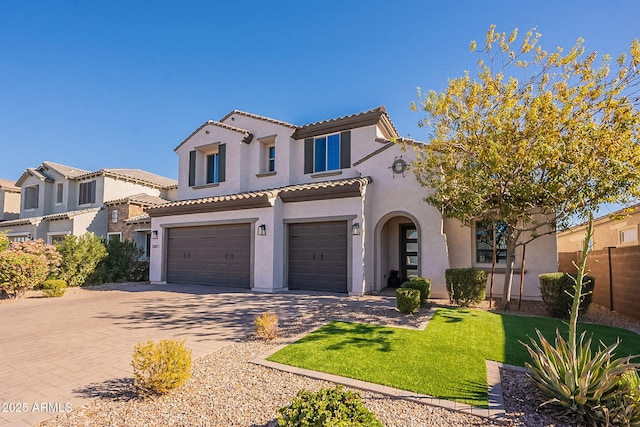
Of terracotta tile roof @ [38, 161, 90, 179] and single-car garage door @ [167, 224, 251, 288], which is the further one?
terracotta tile roof @ [38, 161, 90, 179]

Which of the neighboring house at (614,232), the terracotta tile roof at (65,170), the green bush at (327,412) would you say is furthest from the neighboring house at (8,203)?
the neighboring house at (614,232)

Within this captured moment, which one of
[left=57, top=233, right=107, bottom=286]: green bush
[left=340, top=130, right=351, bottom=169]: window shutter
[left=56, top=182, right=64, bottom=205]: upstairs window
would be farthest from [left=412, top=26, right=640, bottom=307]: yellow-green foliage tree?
[left=56, top=182, right=64, bottom=205]: upstairs window

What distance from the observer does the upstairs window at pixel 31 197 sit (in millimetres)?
29441

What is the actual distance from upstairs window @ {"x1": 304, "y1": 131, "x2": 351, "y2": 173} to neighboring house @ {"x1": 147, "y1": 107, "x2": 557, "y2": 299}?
0.16ft

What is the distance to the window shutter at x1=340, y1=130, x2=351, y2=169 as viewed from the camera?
15.0 m

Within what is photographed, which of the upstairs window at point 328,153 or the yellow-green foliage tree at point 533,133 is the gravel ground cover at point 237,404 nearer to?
the yellow-green foliage tree at point 533,133

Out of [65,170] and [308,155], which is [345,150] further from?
[65,170]

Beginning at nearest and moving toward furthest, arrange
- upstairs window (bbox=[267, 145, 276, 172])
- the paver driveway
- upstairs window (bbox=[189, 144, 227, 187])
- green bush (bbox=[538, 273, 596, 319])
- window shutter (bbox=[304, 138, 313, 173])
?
the paver driveway → green bush (bbox=[538, 273, 596, 319]) → window shutter (bbox=[304, 138, 313, 173]) → upstairs window (bbox=[267, 145, 276, 172]) → upstairs window (bbox=[189, 144, 227, 187])

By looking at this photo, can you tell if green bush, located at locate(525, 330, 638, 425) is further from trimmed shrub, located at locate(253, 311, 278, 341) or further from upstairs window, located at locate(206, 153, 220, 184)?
upstairs window, located at locate(206, 153, 220, 184)

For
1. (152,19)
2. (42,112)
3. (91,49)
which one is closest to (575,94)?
(152,19)

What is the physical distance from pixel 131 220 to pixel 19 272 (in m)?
10.3

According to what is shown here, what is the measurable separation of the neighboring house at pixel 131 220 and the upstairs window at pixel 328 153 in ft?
44.4

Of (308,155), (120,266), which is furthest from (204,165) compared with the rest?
(120,266)

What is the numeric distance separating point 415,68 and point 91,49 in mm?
12871
